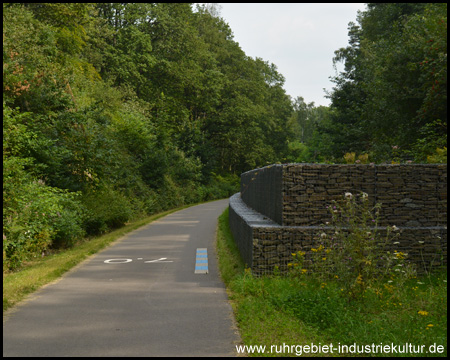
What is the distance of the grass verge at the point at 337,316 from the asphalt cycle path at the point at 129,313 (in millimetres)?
417

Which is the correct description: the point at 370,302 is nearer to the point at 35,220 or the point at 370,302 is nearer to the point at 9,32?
the point at 35,220

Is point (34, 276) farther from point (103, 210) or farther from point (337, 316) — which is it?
point (103, 210)

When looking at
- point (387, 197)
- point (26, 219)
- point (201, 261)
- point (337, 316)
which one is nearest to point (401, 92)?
point (387, 197)

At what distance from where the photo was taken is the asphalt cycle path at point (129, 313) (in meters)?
5.87

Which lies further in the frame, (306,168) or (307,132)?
(307,132)

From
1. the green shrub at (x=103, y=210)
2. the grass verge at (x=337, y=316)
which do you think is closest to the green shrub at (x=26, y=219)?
the green shrub at (x=103, y=210)

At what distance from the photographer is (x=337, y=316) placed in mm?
6922

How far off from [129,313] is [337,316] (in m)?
3.02

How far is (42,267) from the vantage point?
11414 mm

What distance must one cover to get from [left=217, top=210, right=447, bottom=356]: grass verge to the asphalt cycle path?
417 mm

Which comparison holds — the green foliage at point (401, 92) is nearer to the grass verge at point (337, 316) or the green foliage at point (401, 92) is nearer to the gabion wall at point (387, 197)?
the gabion wall at point (387, 197)

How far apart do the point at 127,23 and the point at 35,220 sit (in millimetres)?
33790

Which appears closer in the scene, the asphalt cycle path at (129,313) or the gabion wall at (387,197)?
the asphalt cycle path at (129,313)

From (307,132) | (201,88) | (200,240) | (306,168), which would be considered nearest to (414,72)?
(200,240)
